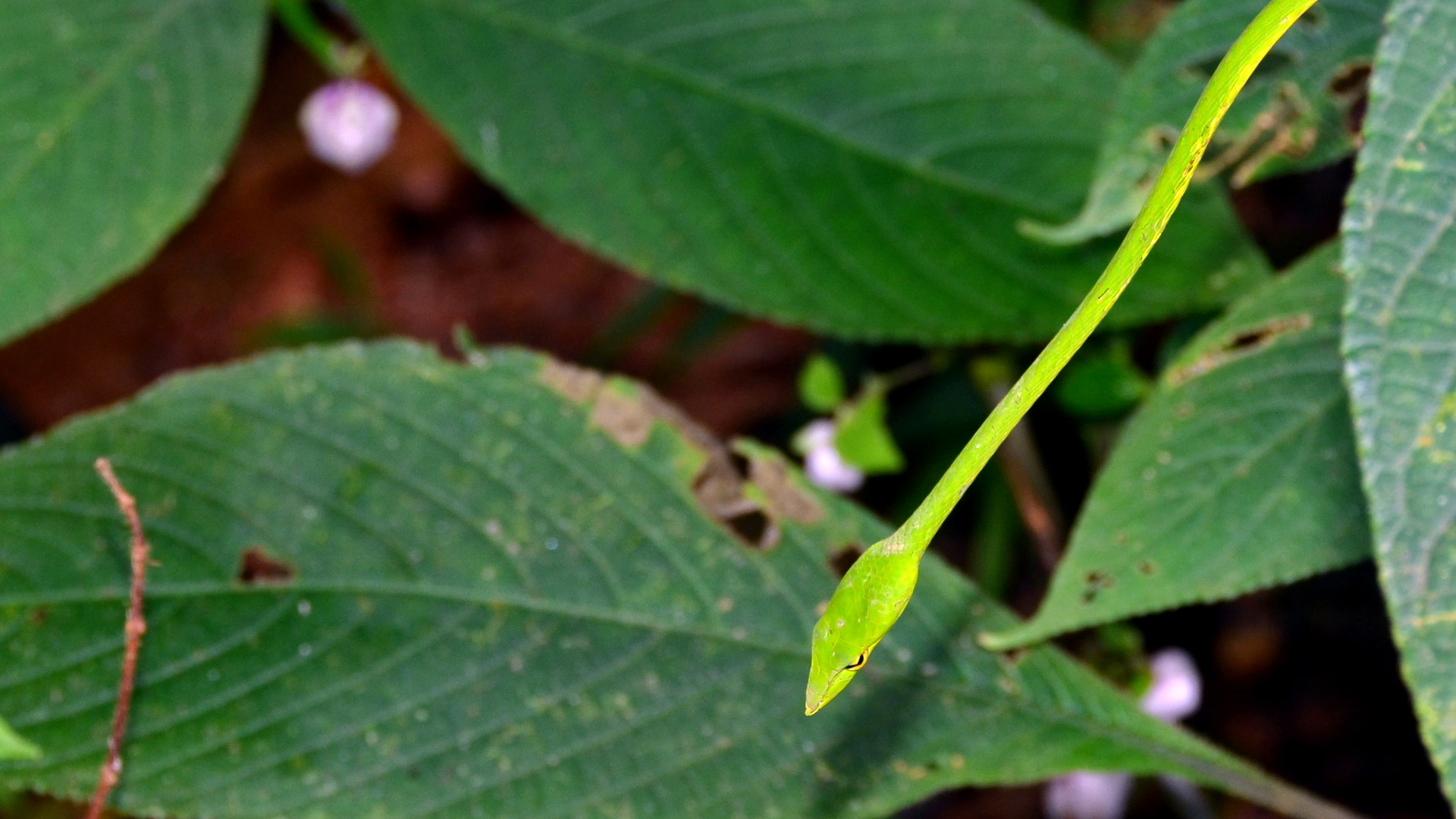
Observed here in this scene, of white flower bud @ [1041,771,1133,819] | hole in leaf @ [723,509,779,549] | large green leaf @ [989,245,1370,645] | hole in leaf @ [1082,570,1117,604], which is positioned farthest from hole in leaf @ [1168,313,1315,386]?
white flower bud @ [1041,771,1133,819]

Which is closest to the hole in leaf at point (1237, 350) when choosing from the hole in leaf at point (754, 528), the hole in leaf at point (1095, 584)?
the hole in leaf at point (1095, 584)

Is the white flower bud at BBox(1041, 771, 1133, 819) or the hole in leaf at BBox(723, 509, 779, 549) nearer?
the hole in leaf at BBox(723, 509, 779, 549)

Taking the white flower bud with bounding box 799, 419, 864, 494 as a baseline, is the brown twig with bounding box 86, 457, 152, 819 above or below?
above

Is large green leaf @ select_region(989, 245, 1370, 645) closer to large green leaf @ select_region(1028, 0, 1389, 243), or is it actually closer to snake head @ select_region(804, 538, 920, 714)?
large green leaf @ select_region(1028, 0, 1389, 243)

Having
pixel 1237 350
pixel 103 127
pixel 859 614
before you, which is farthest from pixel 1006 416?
pixel 103 127

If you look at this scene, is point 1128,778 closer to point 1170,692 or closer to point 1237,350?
point 1170,692

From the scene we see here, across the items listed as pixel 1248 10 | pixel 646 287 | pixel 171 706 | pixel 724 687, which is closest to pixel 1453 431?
pixel 1248 10

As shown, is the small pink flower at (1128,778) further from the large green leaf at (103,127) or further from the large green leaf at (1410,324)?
the large green leaf at (103,127)
